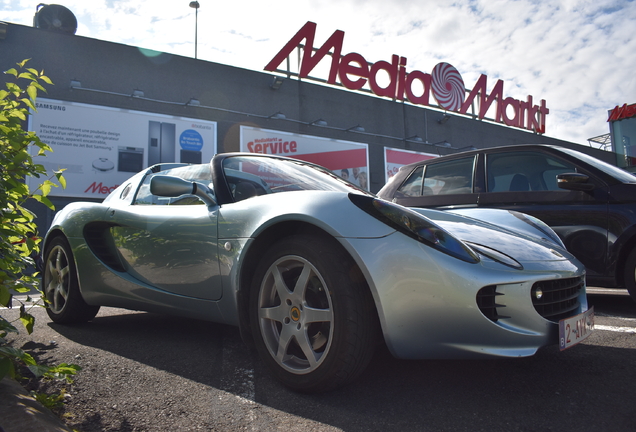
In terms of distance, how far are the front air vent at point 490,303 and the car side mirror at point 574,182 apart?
2.43 meters

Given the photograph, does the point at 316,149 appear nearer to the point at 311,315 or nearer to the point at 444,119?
the point at 444,119

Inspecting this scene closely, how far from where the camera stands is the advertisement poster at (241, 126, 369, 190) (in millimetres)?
15586

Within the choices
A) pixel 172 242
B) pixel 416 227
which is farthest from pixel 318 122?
pixel 416 227

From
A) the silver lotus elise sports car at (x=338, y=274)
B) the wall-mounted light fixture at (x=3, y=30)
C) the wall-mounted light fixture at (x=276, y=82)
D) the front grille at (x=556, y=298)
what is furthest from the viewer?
the wall-mounted light fixture at (x=276, y=82)

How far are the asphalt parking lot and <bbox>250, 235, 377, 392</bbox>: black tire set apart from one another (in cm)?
12

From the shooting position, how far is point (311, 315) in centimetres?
203

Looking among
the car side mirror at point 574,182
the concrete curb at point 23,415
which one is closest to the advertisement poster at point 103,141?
the concrete curb at point 23,415

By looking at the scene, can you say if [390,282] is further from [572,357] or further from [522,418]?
[572,357]

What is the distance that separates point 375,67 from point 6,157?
1680 cm

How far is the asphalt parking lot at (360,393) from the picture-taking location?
174 centimetres

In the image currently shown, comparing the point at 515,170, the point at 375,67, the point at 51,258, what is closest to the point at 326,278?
the point at 51,258

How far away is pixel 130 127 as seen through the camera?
1344 cm

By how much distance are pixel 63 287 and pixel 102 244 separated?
1.96 ft

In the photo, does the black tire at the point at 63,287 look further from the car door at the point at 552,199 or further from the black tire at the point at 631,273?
the black tire at the point at 631,273
